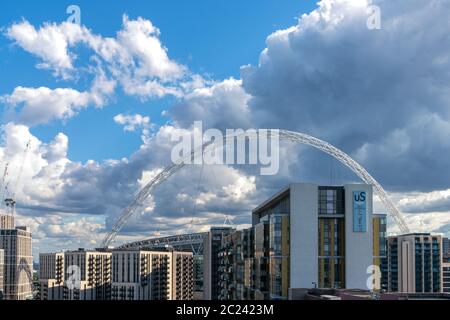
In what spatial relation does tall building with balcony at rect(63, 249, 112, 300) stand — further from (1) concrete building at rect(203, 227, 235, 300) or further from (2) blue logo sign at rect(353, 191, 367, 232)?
(2) blue logo sign at rect(353, 191, 367, 232)

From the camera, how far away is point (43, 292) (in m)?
200

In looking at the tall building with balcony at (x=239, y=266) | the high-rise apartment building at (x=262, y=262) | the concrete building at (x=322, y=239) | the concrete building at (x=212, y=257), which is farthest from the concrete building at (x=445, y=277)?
the concrete building at (x=322, y=239)

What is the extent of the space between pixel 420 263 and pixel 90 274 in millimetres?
94532

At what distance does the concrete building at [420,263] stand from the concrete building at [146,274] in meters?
59.0

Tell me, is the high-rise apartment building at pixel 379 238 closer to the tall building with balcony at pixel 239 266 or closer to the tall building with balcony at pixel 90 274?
the tall building with balcony at pixel 239 266

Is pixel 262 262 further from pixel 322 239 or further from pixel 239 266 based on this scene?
pixel 239 266

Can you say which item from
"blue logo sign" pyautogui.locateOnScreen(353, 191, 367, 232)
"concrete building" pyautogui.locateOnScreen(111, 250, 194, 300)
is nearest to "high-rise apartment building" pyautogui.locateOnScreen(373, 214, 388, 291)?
"blue logo sign" pyautogui.locateOnScreen(353, 191, 367, 232)

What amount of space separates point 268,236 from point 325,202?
642 centimetres

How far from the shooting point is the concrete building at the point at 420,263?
147 metres

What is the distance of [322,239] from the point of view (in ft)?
190

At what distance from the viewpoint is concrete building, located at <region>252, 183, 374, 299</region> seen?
5691cm

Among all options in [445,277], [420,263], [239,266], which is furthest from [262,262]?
[445,277]
